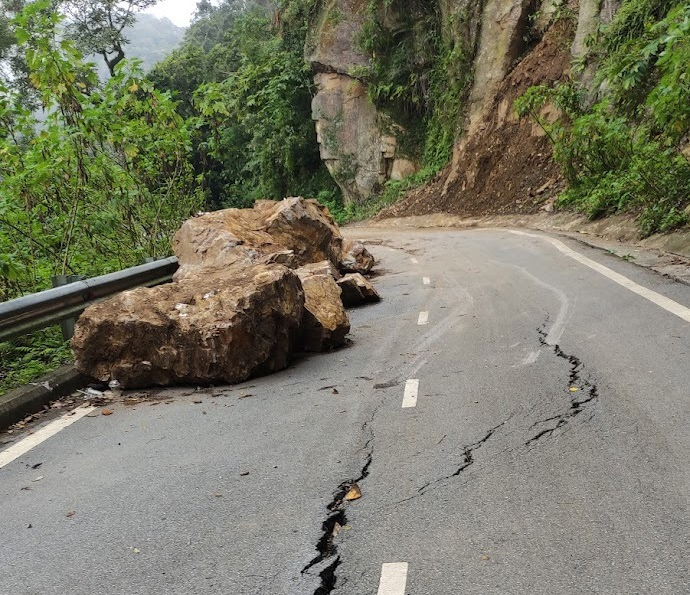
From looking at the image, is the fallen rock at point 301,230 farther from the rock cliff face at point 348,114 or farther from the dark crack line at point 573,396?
the rock cliff face at point 348,114

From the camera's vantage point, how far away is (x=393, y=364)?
6301mm

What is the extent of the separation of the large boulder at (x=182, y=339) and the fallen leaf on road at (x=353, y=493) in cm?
278

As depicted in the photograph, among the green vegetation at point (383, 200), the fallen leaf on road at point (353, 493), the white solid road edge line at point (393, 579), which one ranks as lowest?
the green vegetation at point (383, 200)

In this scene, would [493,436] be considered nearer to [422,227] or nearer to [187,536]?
[187,536]

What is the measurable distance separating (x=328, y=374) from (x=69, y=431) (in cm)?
224

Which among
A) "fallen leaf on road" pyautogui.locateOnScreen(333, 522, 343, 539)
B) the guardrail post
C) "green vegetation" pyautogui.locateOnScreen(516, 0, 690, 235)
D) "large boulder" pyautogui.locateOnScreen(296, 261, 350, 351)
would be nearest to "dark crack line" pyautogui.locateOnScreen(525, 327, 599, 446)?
"fallen leaf on road" pyautogui.locateOnScreen(333, 522, 343, 539)

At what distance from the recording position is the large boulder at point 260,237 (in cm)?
938

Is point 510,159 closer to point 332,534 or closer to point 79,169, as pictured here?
point 79,169

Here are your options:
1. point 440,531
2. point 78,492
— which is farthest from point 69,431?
point 440,531

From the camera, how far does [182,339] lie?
6.21 metres

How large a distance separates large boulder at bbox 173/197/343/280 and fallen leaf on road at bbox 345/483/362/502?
5.13 m

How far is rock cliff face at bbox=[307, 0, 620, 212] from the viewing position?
24.6 m

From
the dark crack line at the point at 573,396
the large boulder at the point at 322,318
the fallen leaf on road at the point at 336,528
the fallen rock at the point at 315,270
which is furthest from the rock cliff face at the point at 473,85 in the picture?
the fallen leaf on road at the point at 336,528

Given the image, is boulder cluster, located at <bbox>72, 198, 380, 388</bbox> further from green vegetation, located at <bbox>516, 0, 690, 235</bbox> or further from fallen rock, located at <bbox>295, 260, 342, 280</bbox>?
green vegetation, located at <bbox>516, 0, 690, 235</bbox>
